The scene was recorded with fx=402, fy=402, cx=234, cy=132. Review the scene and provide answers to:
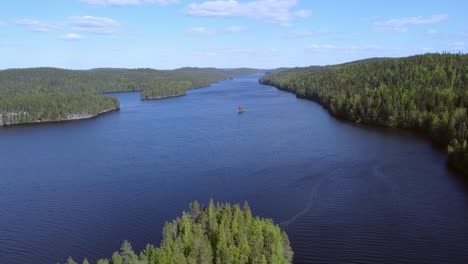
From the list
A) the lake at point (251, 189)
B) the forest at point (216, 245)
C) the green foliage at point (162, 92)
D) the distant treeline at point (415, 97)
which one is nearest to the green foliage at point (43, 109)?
the lake at point (251, 189)

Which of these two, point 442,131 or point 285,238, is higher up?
point 442,131

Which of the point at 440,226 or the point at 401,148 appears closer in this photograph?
the point at 440,226

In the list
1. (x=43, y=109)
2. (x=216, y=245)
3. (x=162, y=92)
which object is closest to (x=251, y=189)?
(x=216, y=245)

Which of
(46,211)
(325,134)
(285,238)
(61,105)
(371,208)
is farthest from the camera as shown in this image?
(61,105)

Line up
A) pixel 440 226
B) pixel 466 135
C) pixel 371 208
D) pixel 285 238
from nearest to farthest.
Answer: pixel 285 238 → pixel 440 226 → pixel 371 208 → pixel 466 135

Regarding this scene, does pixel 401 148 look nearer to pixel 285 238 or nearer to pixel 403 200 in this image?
pixel 403 200

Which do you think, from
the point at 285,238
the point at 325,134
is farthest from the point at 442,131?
the point at 285,238

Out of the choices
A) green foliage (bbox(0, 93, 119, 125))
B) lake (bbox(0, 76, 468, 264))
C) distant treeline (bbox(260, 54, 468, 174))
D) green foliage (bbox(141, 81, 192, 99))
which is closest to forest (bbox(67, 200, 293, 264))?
lake (bbox(0, 76, 468, 264))
